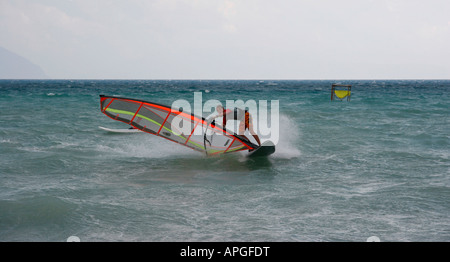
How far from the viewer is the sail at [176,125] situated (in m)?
11.4

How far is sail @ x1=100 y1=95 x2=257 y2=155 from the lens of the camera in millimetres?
11430

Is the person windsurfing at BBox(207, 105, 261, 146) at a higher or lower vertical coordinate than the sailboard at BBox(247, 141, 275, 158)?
higher

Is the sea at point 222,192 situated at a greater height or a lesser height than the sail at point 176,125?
lesser

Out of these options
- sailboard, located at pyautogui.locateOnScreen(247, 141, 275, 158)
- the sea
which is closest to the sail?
sailboard, located at pyautogui.locateOnScreen(247, 141, 275, 158)

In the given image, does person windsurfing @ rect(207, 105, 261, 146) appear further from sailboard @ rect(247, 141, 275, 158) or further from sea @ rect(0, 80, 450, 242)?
sea @ rect(0, 80, 450, 242)

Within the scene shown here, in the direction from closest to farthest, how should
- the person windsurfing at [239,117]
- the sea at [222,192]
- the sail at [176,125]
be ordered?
the sea at [222,192]
the person windsurfing at [239,117]
the sail at [176,125]

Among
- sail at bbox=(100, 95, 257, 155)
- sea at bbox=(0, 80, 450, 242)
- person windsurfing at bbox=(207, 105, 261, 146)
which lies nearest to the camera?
sea at bbox=(0, 80, 450, 242)

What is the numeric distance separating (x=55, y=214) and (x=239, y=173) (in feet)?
14.9

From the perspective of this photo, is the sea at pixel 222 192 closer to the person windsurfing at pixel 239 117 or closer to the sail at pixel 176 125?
the sail at pixel 176 125

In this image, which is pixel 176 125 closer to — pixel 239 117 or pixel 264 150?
pixel 239 117

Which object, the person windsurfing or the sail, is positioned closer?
the person windsurfing

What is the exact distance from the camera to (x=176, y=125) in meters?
11.9

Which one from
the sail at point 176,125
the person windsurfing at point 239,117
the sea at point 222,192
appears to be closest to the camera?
the sea at point 222,192

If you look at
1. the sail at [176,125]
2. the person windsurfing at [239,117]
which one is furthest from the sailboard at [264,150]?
the person windsurfing at [239,117]
